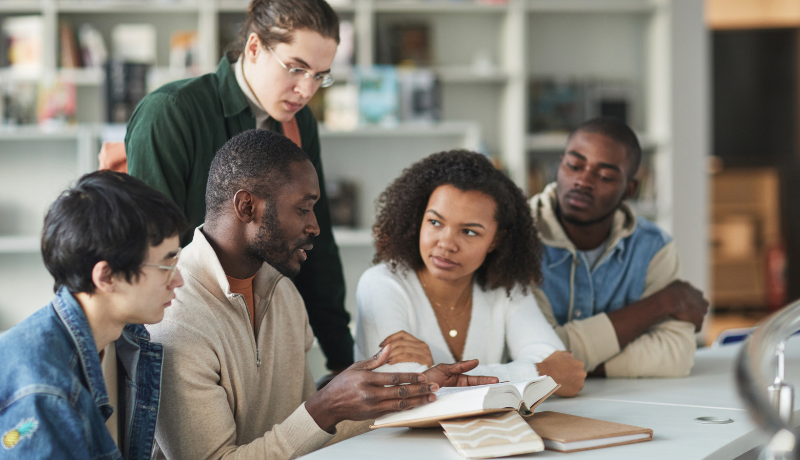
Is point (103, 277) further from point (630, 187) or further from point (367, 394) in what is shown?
point (630, 187)

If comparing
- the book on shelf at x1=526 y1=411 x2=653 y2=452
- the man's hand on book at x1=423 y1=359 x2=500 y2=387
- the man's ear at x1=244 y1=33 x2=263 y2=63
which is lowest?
the book on shelf at x1=526 y1=411 x2=653 y2=452

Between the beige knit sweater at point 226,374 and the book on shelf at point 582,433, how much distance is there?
0.39 m

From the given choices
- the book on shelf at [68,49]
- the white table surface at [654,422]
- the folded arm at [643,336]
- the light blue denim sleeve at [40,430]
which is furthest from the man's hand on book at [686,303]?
the book on shelf at [68,49]

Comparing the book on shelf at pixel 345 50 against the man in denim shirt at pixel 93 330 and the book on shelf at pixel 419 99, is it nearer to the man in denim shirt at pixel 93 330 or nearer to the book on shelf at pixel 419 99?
the book on shelf at pixel 419 99

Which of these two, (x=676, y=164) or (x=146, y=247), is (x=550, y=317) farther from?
(x=676, y=164)

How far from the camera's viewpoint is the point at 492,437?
1216 millimetres

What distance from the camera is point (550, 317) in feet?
6.48

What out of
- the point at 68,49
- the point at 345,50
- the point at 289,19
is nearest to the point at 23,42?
the point at 68,49

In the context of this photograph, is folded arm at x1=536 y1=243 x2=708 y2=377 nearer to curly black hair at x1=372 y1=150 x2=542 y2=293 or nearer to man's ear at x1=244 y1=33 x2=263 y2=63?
curly black hair at x1=372 y1=150 x2=542 y2=293

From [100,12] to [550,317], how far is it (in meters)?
3.58

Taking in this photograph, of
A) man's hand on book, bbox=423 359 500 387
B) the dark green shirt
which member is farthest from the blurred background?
man's hand on book, bbox=423 359 500 387

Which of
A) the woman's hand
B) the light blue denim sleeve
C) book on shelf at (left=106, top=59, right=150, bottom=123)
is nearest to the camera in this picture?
the light blue denim sleeve

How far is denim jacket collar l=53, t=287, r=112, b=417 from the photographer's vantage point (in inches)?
44.6

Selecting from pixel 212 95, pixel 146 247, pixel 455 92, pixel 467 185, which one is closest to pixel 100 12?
pixel 455 92
